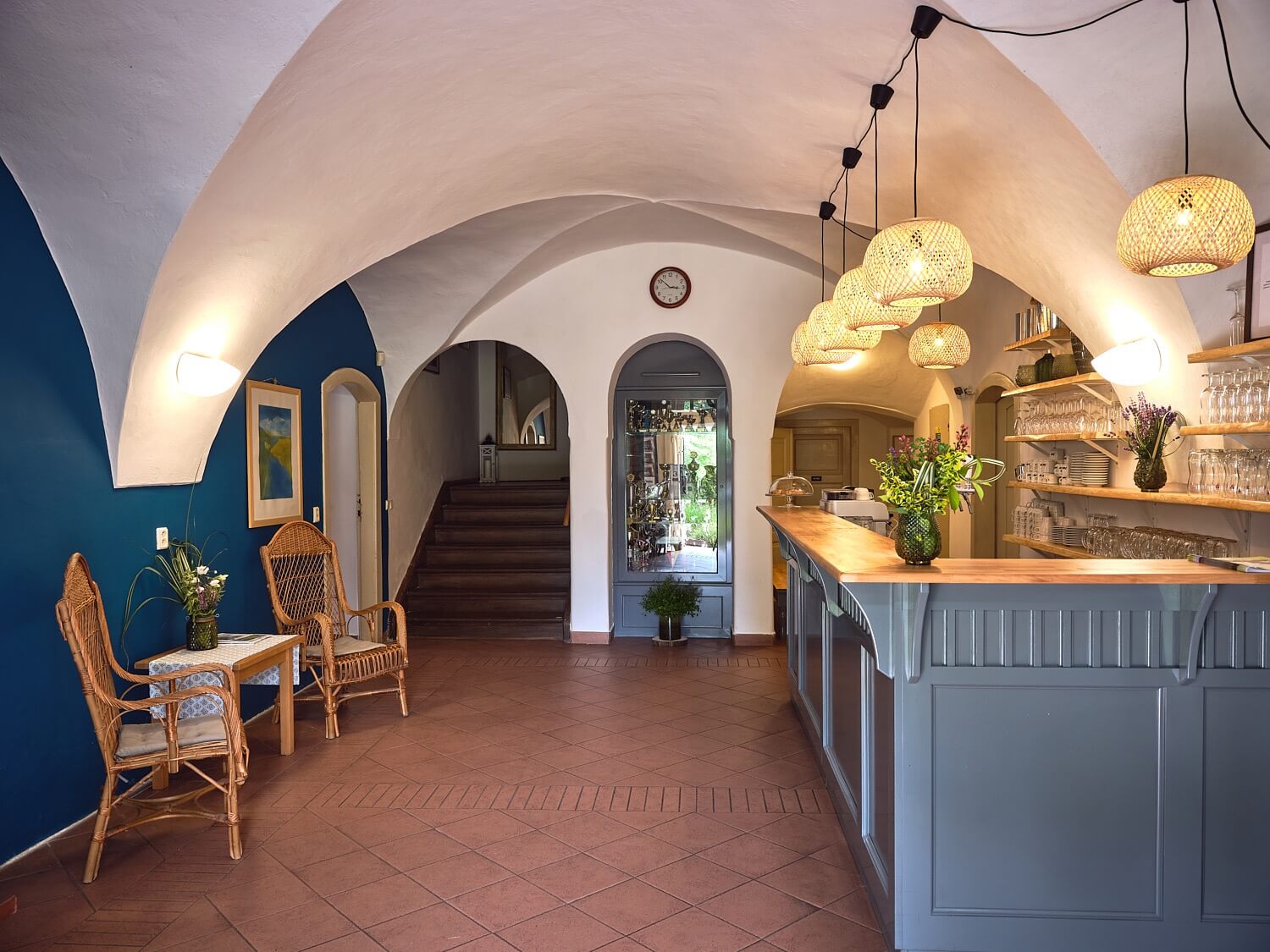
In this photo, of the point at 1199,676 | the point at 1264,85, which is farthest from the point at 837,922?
the point at 1264,85

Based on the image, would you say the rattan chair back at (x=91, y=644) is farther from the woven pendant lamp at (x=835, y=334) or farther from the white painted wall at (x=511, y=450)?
the white painted wall at (x=511, y=450)

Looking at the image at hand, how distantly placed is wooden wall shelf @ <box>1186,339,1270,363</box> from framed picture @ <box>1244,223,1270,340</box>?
5 centimetres

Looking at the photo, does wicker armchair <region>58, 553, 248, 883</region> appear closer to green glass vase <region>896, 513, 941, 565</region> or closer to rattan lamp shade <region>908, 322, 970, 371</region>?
green glass vase <region>896, 513, 941, 565</region>

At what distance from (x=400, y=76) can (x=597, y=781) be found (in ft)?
10.5

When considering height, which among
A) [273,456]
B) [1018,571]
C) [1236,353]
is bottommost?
[1018,571]

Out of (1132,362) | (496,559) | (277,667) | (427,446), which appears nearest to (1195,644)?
(1132,362)

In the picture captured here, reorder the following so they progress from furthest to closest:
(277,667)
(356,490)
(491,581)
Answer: (491,581) < (356,490) < (277,667)

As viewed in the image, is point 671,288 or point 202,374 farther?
point 671,288

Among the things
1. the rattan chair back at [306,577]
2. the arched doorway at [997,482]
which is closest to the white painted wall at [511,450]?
the arched doorway at [997,482]

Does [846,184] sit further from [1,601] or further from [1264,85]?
[1,601]

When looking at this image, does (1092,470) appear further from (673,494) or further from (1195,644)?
(673,494)

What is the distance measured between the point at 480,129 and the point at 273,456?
2.56m

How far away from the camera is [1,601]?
334 centimetres

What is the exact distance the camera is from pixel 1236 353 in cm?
310
